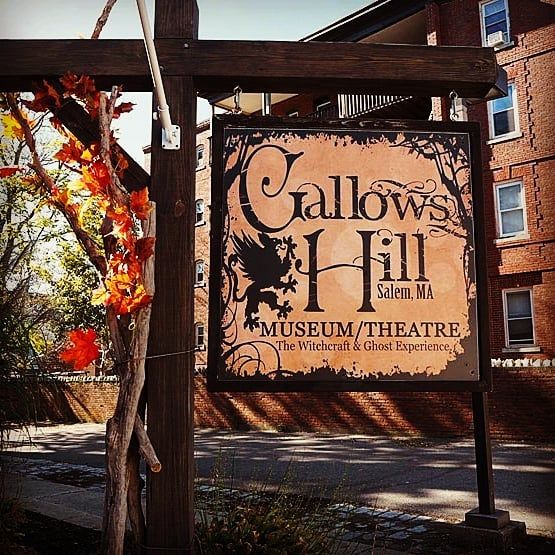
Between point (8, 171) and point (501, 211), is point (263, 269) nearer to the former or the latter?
point (8, 171)

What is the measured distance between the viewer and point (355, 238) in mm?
2787

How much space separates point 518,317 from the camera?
1419cm

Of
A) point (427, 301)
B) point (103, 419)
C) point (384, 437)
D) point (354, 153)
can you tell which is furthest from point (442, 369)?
point (103, 419)

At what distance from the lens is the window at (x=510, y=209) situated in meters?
14.3

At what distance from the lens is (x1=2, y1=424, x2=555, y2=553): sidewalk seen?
4434mm

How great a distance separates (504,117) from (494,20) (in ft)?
8.68

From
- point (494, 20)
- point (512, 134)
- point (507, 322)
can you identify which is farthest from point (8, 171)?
point (494, 20)

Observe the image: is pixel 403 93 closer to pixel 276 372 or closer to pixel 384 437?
pixel 276 372

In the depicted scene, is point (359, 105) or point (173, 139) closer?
point (173, 139)

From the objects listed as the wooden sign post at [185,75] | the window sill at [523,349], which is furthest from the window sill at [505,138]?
the wooden sign post at [185,75]

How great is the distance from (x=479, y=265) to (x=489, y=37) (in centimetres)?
1399

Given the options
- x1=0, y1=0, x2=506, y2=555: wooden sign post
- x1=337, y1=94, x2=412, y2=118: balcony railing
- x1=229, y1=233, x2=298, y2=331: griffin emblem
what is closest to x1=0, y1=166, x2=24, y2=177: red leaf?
x1=0, y1=0, x2=506, y2=555: wooden sign post

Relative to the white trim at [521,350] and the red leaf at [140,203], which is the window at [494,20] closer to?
the white trim at [521,350]

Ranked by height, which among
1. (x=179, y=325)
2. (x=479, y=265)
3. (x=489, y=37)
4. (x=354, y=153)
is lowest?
(x=179, y=325)
